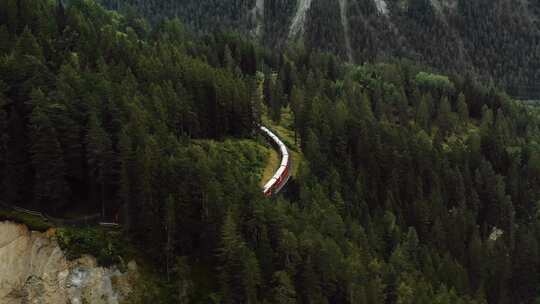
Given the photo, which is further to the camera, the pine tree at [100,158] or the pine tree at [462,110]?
the pine tree at [462,110]

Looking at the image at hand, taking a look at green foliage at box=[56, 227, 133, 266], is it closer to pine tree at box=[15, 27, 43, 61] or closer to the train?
the train

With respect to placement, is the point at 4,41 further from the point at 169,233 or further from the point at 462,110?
the point at 462,110

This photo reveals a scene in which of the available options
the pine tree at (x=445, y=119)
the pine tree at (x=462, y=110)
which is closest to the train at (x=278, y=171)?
the pine tree at (x=445, y=119)

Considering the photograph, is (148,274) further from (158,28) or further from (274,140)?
(158,28)

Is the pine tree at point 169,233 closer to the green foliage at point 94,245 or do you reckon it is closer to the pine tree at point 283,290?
the green foliage at point 94,245

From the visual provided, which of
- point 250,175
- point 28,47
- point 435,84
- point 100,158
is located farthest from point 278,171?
point 435,84
